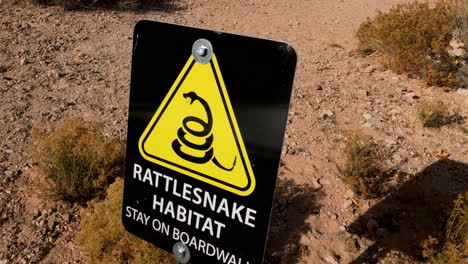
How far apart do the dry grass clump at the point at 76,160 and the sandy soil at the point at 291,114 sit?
0.55 feet

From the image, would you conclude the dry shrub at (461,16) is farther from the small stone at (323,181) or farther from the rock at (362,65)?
the small stone at (323,181)

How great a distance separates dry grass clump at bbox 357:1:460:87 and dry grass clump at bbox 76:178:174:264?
4354 mm

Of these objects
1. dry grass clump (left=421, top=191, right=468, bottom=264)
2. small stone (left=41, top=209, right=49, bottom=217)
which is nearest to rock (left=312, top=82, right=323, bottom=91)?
dry grass clump (left=421, top=191, right=468, bottom=264)

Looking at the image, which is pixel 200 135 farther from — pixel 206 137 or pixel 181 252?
pixel 181 252

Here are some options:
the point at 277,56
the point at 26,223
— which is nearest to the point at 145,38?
the point at 277,56

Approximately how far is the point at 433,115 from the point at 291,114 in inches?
59.5

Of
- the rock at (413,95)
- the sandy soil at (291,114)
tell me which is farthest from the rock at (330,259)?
the rock at (413,95)

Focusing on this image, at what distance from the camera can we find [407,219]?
329cm

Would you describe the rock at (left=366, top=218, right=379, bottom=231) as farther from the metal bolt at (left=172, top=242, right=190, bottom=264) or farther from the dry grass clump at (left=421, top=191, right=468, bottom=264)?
the metal bolt at (left=172, top=242, right=190, bottom=264)

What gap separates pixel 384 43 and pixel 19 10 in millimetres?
5769

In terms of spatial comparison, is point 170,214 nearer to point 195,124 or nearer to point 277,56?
point 195,124

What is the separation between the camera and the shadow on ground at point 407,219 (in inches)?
118

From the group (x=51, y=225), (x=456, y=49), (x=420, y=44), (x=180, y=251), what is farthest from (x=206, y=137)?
(x=456, y=49)

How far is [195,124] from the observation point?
1429 millimetres
